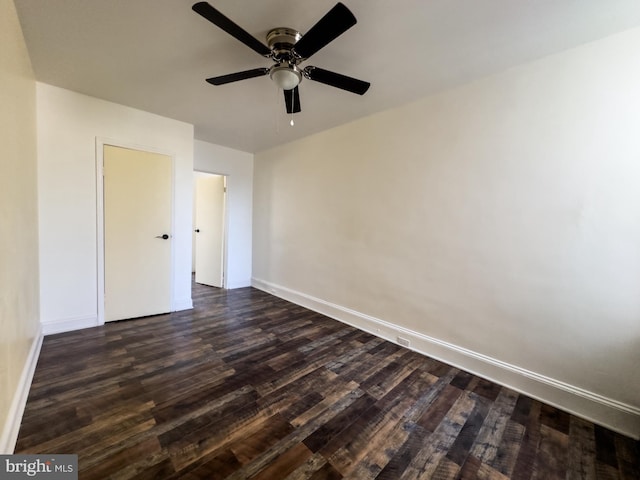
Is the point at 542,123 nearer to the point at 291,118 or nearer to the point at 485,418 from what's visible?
the point at 485,418

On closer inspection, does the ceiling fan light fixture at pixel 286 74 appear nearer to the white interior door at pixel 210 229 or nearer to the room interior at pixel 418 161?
→ the room interior at pixel 418 161

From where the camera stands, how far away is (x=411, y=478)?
1.29 metres

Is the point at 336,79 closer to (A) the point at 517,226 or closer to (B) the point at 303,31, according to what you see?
(B) the point at 303,31

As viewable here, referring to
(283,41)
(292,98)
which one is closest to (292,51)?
(283,41)

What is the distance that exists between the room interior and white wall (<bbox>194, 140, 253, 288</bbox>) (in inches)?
37.8

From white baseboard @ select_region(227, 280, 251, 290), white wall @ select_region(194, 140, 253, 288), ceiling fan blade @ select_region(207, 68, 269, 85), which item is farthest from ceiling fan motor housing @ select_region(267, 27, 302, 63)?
white baseboard @ select_region(227, 280, 251, 290)

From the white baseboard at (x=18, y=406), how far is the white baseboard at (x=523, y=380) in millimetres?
2727

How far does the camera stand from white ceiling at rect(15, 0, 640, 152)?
1.49m

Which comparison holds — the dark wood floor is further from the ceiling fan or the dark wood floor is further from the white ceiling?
the white ceiling

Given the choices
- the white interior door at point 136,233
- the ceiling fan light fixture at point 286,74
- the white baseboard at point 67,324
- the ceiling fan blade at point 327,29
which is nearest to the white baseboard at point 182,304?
the white interior door at point 136,233

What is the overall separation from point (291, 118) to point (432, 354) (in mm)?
2992

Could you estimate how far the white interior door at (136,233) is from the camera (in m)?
2.96

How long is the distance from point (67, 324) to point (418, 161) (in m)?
4.08

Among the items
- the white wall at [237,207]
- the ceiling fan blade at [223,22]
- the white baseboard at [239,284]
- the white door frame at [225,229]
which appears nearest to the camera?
the ceiling fan blade at [223,22]
